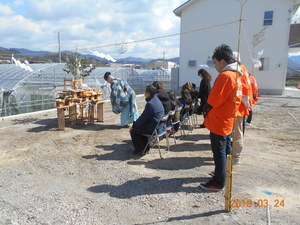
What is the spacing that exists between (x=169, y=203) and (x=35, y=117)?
674cm

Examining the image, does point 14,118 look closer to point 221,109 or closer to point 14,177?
point 14,177

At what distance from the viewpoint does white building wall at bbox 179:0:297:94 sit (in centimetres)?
1498

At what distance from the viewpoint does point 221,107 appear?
300cm

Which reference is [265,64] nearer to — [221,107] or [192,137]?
[192,137]

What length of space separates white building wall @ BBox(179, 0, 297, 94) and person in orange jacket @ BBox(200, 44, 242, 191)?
531 inches

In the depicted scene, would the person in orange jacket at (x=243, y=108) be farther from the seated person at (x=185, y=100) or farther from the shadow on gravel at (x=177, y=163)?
the seated person at (x=185, y=100)

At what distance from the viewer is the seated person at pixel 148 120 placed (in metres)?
4.20

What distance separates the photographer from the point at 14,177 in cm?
366

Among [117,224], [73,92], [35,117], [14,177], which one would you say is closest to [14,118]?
[35,117]

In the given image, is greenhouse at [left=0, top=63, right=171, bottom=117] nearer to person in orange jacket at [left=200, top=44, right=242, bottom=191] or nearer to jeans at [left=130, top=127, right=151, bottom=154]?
jeans at [left=130, top=127, right=151, bottom=154]

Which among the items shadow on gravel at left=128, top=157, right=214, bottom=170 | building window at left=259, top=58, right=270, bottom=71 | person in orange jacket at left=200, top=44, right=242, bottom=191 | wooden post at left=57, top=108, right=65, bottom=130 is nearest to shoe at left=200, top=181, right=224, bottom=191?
person in orange jacket at left=200, top=44, right=242, bottom=191

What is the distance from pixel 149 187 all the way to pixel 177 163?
100 cm
